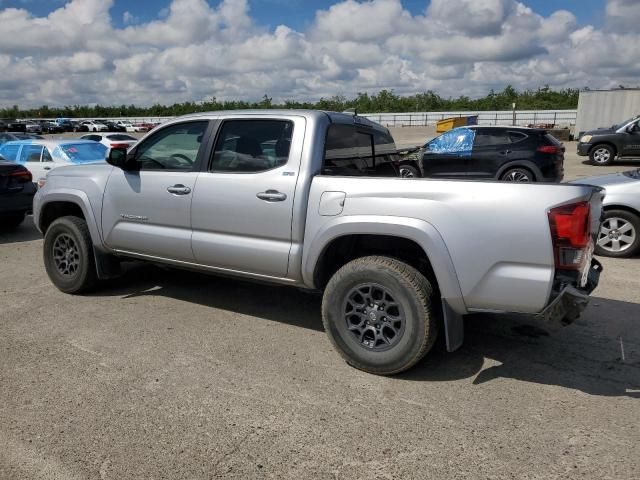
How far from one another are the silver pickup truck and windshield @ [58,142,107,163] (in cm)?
644

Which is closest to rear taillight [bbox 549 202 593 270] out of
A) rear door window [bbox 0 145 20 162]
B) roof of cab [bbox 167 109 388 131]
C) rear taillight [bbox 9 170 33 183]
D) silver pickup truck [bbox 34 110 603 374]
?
silver pickup truck [bbox 34 110 603 374]

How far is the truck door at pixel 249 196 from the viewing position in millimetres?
4094

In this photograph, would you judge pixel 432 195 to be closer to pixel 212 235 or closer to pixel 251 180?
pixel 251 180

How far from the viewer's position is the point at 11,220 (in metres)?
9.57

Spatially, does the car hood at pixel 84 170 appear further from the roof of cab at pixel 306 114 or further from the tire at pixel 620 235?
the tire at pixel 620 235

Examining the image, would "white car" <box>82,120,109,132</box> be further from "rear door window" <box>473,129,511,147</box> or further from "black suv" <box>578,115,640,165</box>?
"rear door window" <box>473,129,511,147</box>

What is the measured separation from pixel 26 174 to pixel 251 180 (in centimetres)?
674

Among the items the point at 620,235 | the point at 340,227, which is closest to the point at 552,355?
the point at 340,227

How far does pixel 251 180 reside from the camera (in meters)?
4.23

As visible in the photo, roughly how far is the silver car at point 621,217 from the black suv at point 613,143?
41.4 ft

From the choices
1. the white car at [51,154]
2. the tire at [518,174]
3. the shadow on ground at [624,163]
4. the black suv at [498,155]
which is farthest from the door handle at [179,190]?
the shadow on ground at [624,163]

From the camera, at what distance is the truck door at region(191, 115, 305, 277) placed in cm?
409

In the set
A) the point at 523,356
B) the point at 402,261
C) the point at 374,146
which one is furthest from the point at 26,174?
the point at 523,356

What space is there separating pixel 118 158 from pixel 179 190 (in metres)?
0.78
